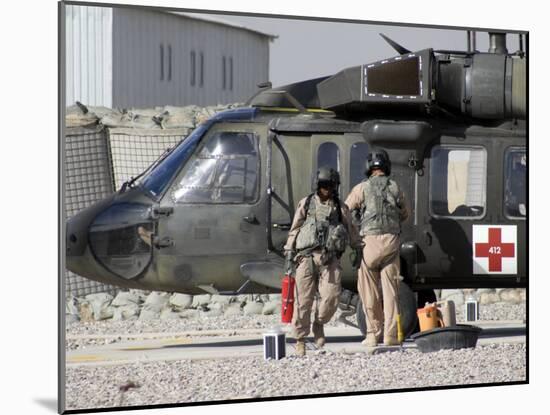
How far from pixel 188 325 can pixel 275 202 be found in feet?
11.3

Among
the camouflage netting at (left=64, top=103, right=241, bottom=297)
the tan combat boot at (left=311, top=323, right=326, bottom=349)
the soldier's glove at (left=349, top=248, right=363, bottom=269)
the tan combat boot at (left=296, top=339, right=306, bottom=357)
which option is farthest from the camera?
the camouflage netting at (left=64, top=103, right=241, bottom=297)

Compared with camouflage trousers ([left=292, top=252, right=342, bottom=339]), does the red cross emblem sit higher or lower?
higher

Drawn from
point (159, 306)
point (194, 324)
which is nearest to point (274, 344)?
point (194, 324)

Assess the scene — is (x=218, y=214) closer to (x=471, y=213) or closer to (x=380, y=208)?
(x=380, y=208)

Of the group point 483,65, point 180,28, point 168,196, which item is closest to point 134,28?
point 180,28

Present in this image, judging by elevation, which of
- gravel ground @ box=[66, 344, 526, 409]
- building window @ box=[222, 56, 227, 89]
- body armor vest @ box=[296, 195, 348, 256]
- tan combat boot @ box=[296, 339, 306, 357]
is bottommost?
gravel ground @ box=[66, 344, 526, 409]

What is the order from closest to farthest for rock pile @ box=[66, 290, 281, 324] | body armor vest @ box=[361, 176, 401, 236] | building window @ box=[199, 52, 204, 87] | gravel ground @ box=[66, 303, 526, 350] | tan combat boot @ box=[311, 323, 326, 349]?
tan combat boot @ box=[311, 323, 326, 349]
body armor vest @ box=[361, 176, 401, 236]
gravel ground @ box=[66, 303, 526, 350]
rock pile @ box=[66, 290, 281, 324]
building window @ box=[199, 52, 204, 87]

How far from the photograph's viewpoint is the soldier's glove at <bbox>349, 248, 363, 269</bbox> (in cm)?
1141

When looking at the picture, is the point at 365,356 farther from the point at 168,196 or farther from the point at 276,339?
the point at 168,196

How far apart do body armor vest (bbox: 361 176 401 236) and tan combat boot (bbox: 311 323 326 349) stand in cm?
87

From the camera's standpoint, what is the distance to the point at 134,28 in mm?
13969

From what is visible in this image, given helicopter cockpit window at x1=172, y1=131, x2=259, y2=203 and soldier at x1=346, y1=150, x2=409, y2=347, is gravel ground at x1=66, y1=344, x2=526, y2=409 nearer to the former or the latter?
soldier at x1=346, y1=150, x2=409, y2=347

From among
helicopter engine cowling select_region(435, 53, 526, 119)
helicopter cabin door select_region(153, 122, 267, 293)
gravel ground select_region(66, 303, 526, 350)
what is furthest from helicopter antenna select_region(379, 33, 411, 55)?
gravel ground select_region(66, 303, 526, 350)

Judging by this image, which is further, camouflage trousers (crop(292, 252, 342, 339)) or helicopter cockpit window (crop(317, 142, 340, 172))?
helicopter cockpit window (crop(317, 142, 340, 172))
